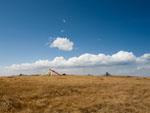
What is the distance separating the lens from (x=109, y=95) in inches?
1129

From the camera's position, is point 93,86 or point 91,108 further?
point 93,86

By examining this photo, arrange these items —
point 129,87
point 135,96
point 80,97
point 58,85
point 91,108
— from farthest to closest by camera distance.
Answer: point 129,87 → point 58,85 → point 135,96 → point 80,97 → point 91,108

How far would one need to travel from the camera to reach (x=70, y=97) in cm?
2673

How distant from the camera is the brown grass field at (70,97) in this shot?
75.4ft

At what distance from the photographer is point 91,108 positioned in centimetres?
2395

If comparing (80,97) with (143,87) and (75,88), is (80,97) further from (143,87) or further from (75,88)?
(143,87)

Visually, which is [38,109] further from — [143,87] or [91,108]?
[143,87]

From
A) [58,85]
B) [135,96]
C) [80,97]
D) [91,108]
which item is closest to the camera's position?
[91,108]

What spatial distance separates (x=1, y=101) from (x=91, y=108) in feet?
24.2

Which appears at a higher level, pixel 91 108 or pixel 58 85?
pixel 58 85

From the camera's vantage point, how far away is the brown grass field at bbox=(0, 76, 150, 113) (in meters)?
23.0

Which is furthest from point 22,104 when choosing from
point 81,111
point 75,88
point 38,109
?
point 75,88

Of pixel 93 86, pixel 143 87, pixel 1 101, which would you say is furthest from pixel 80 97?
pixel 143 87

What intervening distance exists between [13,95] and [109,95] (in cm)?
950
